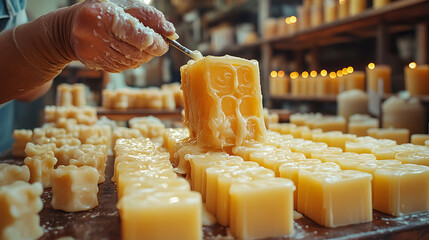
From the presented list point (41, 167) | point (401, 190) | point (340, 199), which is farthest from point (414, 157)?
point (41, 167)

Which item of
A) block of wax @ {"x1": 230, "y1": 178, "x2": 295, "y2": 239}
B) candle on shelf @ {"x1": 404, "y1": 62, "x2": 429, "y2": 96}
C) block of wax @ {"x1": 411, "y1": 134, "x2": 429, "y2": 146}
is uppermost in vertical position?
candle on shelf @ {"x1": 404, "y1": 62, "x2": 429, "y2": 96}

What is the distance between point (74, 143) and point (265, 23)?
11.3 ft

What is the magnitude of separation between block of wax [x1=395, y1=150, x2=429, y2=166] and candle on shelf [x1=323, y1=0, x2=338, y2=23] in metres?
2.34

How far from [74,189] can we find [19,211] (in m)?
0.23

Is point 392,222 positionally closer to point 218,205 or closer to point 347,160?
point 347,160

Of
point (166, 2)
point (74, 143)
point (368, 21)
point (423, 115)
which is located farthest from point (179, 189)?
point (166, 2)

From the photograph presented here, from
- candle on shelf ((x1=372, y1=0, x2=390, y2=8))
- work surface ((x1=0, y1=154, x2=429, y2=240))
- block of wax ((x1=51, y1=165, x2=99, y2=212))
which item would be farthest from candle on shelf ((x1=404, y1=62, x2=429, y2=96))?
block of wax ((x1=51, y1=165, x2=99, y2=212))

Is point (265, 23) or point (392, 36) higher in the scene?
point (265, 23)

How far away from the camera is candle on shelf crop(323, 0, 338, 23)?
3.29 meters

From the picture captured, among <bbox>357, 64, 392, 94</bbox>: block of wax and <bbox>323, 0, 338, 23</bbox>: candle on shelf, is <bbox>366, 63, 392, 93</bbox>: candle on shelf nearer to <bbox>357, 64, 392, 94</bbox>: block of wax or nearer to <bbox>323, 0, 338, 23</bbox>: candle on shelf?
<bbox>357, 64, 392, 94</bbox>: block of wax

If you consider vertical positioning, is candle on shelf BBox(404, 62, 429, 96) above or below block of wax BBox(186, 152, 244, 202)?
above

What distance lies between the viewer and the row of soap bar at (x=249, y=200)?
0.82m

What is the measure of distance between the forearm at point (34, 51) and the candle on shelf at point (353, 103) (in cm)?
242

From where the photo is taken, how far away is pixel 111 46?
1241mm
